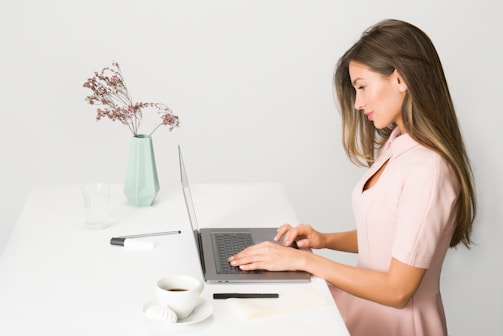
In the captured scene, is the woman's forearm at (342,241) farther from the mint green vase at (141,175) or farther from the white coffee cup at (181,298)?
the white coffee cup at (181,298)

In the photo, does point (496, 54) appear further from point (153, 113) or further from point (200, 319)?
point (200, 319)

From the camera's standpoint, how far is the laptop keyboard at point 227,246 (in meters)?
1.76

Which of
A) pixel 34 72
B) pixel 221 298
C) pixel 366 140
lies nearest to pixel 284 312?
pixel 221 298

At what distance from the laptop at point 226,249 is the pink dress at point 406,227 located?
0.84ft

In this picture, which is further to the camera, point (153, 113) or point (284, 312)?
point (153, 113)

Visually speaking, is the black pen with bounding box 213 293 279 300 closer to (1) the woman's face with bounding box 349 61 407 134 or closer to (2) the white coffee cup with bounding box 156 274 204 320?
(2) the white coffee cup with bounding box 156 274 204 320

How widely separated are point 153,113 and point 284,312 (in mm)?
2033

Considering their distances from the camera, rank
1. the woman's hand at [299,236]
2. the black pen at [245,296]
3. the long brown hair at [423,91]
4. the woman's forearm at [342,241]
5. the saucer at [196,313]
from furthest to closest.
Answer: the woman's forearm at [342,241]
the woman's hand at [299,236]
the long brown hair at [423,91]
the black pen at [245,296]
the saucer at [196,313]

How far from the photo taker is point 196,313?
58.9 inches

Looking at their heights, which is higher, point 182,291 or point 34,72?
point 34,72

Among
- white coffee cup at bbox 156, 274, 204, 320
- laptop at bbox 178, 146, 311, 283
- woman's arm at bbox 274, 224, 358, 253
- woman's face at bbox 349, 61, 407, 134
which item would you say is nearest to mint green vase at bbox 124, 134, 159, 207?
laptop at bbox 178, 146, 311, 283

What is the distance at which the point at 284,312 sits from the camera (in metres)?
1.53

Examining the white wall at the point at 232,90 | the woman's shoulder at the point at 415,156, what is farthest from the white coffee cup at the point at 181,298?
the white wall at the point at 232,90

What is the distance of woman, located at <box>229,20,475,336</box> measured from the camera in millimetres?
1748
